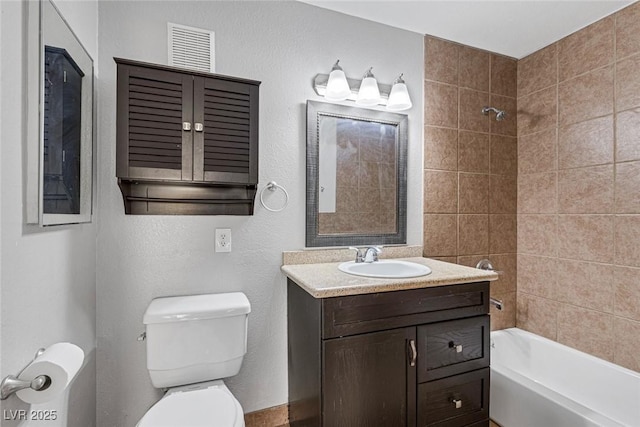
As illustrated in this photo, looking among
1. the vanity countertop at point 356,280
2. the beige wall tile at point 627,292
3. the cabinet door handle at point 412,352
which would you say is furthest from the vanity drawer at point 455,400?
the beige wall tile at point 627,292

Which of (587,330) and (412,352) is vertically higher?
(412,352)

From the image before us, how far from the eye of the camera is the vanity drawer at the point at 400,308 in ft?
4.30

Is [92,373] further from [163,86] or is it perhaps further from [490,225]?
[490,225]

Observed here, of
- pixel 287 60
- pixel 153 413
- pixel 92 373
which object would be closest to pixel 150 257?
pixel 92 373

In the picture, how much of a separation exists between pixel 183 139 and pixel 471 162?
1929mm

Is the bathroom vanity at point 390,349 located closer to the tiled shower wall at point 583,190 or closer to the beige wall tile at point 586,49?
the tiled shower wall at point 583,190

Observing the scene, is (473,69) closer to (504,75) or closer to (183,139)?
(504,75)

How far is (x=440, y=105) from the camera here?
221 cm

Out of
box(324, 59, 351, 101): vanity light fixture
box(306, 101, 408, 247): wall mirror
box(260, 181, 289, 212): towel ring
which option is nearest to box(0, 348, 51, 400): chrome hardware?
box(260, 181, 289, 212): towel ring

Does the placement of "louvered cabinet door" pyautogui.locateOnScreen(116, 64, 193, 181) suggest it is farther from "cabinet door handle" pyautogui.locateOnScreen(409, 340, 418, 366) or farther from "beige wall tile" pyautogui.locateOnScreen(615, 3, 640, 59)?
"beige wall tile" pyautogui.locateOnScreen(615, 3, 640, 59)

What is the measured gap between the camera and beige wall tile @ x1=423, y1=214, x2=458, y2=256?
2174mm

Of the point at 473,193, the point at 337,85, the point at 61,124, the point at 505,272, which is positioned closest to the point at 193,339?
the point at 61,124

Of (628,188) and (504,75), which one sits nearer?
(628,188)

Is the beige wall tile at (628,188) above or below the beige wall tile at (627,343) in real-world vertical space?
above
